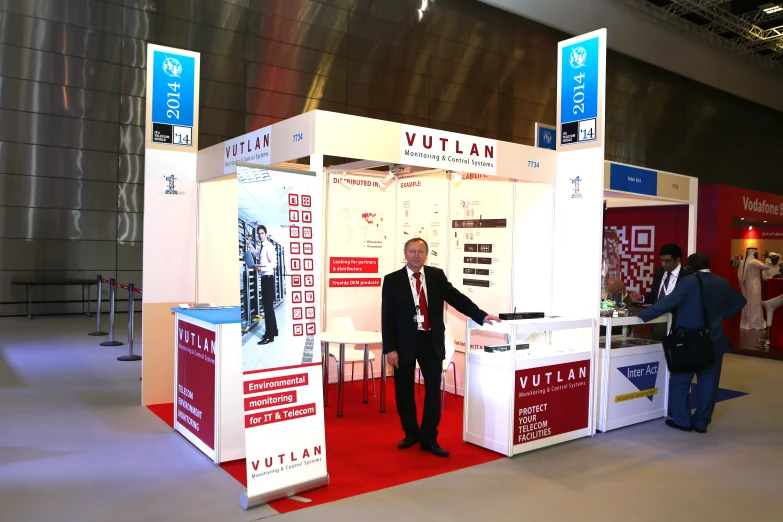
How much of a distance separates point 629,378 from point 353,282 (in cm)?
265

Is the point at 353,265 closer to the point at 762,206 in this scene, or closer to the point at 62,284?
the point at 62,284

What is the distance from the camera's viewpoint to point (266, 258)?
3.17 m

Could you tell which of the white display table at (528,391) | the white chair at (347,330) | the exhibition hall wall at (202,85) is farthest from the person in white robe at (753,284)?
the white chair at (347,330)

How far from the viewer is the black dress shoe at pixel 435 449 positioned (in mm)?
3959

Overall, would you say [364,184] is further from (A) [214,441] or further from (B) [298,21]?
(B) [298,21]

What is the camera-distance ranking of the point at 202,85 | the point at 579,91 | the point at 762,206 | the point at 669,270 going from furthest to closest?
1. the point at 202,85
2. the point at 762,206
3. the point at 669,270
4. the point at 579,91

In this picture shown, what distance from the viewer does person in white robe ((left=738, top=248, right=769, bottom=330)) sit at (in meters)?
10.5

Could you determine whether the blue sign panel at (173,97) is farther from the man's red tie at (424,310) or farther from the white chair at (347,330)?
the man's red tie at (424,310)

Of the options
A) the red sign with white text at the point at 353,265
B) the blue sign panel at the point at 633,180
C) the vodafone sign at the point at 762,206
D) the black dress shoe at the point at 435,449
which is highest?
the vodafone sign at the point at 762,206

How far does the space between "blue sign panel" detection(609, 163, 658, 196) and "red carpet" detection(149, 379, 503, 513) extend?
2.29 m

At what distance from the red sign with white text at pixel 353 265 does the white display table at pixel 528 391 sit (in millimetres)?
2029

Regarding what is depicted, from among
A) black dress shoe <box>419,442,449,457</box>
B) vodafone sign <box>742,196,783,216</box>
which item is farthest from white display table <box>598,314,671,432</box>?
vodafone sign <box>742,196,783,216</box>

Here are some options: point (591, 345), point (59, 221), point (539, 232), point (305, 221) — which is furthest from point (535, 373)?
point (59, 221)

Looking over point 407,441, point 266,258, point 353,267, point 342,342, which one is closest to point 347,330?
point 353,267
